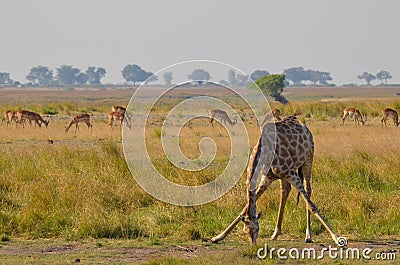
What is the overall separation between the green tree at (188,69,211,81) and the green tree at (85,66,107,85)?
177532 mm

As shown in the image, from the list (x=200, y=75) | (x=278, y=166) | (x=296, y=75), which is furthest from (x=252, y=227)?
(x=296, y=75)

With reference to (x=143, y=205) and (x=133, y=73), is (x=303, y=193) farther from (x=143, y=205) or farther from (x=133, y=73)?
(x=133, y=73)

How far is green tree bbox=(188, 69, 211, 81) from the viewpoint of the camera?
11.8 metres

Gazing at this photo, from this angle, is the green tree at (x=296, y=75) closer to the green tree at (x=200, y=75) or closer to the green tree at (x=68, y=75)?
the green tree at (x=68, y=75)

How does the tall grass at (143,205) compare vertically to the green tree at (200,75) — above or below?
below

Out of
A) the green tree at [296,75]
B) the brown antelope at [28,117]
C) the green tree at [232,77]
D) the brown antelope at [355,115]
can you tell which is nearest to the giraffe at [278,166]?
the green tree at [232,77]

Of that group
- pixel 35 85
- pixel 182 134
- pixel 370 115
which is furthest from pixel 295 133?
pixel 35 85

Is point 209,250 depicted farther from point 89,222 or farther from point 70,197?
point 70,197

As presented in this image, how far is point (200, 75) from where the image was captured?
1207cm

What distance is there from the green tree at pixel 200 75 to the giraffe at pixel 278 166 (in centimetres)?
270

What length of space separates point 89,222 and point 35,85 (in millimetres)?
185424

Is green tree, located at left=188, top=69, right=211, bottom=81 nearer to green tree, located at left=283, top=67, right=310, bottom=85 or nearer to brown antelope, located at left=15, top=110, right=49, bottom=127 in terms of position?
brown antelope, located at left=15, top=110, right=49, bottom=127

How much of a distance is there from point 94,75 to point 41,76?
50.3ft

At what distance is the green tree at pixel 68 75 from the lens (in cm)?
19162
